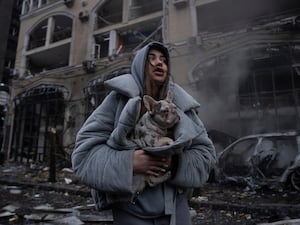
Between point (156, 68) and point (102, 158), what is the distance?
0.57 m

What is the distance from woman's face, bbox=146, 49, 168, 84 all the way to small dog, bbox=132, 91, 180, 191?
186 mm

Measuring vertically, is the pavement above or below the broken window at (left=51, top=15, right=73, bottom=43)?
below

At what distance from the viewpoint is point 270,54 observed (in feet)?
27.6

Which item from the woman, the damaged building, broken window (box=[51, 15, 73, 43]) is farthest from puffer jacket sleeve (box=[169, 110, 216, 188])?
broken window (box=[51, 15, 73, 43])

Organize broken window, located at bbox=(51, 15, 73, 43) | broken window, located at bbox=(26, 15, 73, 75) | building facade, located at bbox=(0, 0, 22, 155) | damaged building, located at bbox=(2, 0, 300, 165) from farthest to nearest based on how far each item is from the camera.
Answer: building facade, located at bbox=(0, 0, 22, 155)
broken window, located at bbox=(51, 15, 73, 43)
broken window, located at bbox=(26, 15, 73, 75)
damaged building, located at bbox=(2, 0, 300, 165)

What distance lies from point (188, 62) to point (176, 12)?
2.87m

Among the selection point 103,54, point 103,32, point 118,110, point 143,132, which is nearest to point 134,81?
point 118,110

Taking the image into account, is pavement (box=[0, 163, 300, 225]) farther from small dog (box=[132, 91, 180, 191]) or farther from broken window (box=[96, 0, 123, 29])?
broken window (box=[96, 0, 123, 29])

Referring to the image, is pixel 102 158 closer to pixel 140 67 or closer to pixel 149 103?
pixel 149 103

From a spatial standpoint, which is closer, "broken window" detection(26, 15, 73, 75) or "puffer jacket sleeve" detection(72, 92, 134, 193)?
"puffer jacket sleeve" detection(72, 92, 134, 193)

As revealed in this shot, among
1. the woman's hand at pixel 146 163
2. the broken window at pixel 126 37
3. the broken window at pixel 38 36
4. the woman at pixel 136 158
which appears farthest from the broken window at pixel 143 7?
the woman's hand at pixel 146 163

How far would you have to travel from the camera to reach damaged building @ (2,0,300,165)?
8.45m

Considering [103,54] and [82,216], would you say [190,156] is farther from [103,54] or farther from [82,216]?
[103,54]

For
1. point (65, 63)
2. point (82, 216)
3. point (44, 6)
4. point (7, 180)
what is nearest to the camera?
point (82, 216)
